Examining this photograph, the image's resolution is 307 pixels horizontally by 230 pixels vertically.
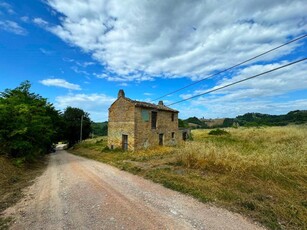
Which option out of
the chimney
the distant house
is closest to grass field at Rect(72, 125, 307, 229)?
the distant house

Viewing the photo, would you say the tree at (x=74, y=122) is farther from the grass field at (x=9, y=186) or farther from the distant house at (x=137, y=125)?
the grass field at (x=9, y=186)

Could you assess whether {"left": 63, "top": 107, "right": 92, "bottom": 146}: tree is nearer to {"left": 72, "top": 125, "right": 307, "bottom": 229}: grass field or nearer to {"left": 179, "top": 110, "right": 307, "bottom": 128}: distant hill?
{"left": 179, "top": 110, "right": 307, "bottom": 128}: distant hill

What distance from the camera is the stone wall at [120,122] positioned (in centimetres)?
2017

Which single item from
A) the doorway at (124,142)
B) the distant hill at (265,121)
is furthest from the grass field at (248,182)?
the distant hill at (265,121)

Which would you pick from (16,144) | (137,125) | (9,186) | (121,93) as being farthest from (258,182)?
(121,93)

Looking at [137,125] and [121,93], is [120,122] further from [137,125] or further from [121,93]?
[121,93]

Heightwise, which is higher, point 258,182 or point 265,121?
point 265,121

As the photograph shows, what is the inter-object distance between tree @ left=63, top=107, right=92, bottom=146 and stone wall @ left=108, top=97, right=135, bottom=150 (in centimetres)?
1811

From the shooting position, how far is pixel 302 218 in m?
4.52

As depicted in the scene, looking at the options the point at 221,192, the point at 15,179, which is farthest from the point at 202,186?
the point at 15,179

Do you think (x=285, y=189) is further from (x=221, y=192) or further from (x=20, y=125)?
(x=20, y=125)

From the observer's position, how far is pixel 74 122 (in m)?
39.3

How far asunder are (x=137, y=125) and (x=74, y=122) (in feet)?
78.2

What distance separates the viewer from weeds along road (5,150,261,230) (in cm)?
450
